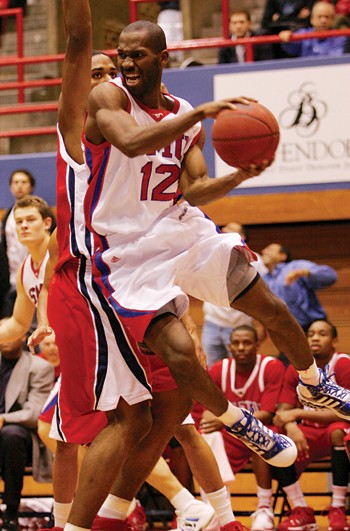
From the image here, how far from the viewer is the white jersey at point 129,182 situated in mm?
4445

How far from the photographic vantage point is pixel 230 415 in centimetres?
446

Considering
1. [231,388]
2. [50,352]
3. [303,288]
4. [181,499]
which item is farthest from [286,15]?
[181,499]

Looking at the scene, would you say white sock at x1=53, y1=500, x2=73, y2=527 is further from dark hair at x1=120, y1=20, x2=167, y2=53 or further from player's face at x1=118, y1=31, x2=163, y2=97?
dark hair at x1=120, y1=20, x2=167, y2=53

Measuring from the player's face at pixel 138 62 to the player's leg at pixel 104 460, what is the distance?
4.49ft

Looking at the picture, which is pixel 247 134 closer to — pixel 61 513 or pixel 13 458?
pixel 61 513

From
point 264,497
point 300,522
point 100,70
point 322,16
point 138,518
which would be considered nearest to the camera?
point 100,70

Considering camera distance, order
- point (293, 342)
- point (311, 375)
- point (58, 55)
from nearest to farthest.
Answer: point (293, 342), point (311, 375), point (58, 55)

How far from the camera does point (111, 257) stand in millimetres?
4465

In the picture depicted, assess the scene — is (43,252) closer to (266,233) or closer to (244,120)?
(244,120)

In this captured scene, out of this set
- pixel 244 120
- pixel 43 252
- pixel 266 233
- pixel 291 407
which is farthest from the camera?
pixel 266 233

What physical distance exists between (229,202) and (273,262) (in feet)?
4.29

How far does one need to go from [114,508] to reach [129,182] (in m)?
1.51

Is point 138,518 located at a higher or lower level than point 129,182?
lower

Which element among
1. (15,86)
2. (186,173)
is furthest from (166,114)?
(15,86)
